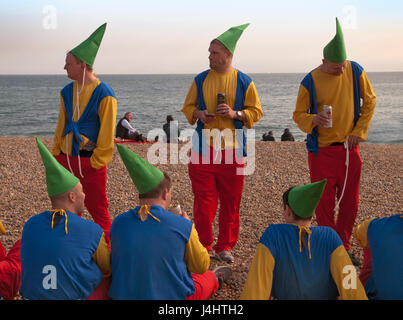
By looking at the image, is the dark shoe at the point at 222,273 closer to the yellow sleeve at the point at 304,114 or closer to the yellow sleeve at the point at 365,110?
the yellow sleeve at the point at 304,114

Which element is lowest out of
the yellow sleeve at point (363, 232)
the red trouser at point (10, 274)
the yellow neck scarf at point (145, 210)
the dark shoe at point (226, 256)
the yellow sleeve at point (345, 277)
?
the dark shoe at point (226, 256)

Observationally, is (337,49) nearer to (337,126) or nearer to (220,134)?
(337,126)

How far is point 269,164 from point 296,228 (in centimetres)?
727

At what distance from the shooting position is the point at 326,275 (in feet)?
8.99

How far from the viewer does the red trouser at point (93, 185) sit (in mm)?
4348

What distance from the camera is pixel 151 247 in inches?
108

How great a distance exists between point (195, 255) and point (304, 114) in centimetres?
212

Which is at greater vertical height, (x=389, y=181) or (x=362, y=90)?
(x=362, y=90)

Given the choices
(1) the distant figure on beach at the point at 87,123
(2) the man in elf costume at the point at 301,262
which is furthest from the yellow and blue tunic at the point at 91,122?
(2) the man in elf costume at the point at 301,262

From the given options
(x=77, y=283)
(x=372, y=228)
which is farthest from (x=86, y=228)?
(x=372, y=228)

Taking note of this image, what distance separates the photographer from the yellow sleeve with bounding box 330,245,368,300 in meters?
2.63

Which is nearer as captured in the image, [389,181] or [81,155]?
[81,155]

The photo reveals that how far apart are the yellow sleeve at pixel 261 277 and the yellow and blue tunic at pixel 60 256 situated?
994 millimetres
